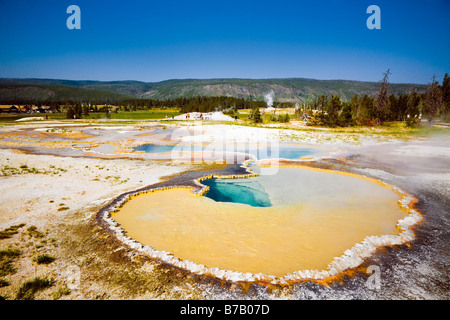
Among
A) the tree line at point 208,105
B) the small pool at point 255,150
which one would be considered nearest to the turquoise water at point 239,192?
the small pool at point 255,150

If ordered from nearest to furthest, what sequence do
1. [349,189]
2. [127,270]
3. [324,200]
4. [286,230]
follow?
[127,270], [286,230], [324,200], [349,189]

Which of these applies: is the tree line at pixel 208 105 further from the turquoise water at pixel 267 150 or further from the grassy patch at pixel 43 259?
Answer: the grassy patch at pixel 43 259

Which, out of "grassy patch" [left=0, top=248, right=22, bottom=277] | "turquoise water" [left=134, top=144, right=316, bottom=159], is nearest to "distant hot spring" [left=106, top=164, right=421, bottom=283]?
"grassy patch" [left=0, top=248, right=22, bottom=277]

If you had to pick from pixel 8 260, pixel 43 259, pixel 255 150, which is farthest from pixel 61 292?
pixel 255 150

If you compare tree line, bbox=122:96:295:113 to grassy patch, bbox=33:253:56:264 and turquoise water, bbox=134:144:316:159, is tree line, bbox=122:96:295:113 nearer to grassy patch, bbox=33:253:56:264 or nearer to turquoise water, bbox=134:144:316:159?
turquoise water, bbox=134:144:316:159

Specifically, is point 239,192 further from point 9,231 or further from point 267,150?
point 267,150
